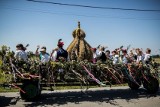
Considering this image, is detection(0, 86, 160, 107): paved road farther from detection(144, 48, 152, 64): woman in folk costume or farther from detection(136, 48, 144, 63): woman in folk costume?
detection(136, 48, 144, 63): woman in folk costume

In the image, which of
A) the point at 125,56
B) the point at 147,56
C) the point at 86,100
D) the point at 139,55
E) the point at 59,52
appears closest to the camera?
the point at 86,100

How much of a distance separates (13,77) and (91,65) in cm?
318

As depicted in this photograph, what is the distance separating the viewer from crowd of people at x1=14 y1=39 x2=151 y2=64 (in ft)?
32.2

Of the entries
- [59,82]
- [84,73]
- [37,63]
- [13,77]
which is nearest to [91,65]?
[84,73]

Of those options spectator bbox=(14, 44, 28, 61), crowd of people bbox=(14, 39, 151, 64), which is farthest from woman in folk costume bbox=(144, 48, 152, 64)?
spectator bbox=(14, 44, 28, 61)

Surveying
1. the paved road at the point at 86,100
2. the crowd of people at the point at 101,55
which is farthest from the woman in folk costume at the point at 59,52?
the paved road at the point at 86,100

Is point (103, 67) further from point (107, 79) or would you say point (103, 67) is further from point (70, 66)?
point (70, 66)

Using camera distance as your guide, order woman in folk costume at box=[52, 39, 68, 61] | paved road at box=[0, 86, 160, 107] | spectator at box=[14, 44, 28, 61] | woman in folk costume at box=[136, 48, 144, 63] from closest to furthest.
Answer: paved road at box=[0, 86, 160, 107], spectator at box=[14, 44, 28, 61], woman in folk costume at box=[52, 39, 68, 61], woman in folk costume at box=[136, 48, 144, 63]

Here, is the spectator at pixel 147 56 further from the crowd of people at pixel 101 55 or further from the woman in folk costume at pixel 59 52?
the woman in folk costume at pixel 59 52

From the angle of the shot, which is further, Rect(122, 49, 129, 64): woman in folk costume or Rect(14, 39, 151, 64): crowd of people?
Rect(122, 49, 129, 64): woman in folk costume

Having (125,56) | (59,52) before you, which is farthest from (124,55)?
(59,52)

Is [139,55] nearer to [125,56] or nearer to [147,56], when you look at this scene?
[147,56]

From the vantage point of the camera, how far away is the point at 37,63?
9.09 m

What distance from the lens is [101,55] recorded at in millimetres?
12797
